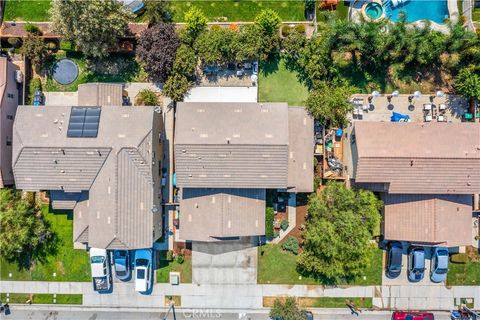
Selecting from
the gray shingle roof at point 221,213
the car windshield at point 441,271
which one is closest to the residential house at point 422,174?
the car windshield at point 441,271

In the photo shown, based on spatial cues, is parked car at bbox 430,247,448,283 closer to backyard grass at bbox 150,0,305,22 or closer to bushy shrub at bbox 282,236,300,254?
bushy shrub at bbox 282,236,300,254

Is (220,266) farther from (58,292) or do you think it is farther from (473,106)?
(473,106)

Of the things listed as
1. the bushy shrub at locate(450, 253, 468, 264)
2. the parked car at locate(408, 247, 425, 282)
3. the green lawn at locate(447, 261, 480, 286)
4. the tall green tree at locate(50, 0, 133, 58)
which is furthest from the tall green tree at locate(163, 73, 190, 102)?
the green lawn at locate(447, 261, 480, 286)

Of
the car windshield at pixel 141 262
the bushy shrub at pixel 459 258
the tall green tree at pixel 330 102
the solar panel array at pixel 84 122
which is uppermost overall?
the tall green tree at pixel 330 102

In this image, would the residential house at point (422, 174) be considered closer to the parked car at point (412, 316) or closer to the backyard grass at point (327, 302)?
the backyard grass at point (327, 302)

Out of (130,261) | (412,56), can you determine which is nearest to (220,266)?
(130,261)

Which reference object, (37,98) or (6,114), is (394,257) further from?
(6,114)

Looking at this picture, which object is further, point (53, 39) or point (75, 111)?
point (53, 39)

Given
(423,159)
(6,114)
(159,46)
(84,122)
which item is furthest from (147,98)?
(423,159)
